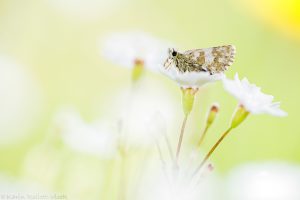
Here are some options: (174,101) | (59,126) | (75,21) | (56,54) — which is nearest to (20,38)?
A: (56,54)

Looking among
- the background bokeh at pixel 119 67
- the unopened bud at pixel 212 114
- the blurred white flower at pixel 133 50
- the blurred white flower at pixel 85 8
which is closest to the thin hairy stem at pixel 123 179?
the unopened bud at pixel 212 114

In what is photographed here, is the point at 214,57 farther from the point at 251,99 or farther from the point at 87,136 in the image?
the point at 87,136

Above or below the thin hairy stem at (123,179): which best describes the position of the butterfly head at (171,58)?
above

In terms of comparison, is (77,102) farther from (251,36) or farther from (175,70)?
(175,70)

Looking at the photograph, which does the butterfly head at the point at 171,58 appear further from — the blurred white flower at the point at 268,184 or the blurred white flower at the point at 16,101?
the blurred white flower at the point at 16,101

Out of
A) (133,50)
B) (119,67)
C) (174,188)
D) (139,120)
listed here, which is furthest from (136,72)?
(119,67)

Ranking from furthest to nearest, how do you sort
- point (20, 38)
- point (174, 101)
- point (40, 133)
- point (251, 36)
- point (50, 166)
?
point (251, 36), point (20, 38), point (174, 101), point (40, 133), point (50, 166)

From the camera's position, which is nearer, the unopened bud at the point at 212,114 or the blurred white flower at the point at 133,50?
the unopened bud at the point at 212,114
